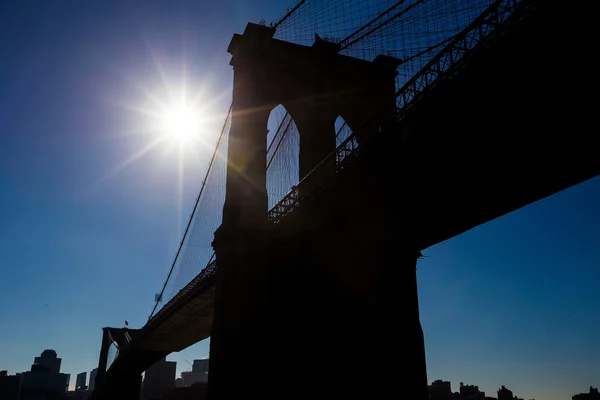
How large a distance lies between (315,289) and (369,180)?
5598 millimetres

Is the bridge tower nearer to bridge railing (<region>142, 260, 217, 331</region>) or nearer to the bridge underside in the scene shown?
the bridge underside

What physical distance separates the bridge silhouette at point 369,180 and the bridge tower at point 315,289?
0.06 m

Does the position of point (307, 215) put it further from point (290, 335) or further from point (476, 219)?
point (476, 219)

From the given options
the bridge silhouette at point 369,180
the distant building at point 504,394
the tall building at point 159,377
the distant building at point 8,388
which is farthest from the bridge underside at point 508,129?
the tall building at point 159,377

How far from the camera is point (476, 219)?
17.3 metres

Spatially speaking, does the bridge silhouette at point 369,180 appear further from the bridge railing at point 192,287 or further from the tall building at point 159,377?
the tall building at point 159,377

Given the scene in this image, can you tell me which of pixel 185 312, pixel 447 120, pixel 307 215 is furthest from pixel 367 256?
pixel 185 312

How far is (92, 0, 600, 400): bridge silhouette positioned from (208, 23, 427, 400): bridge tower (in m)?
0.06

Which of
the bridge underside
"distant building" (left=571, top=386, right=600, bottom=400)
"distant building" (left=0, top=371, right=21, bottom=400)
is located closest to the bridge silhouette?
the bridge underside

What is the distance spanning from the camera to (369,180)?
15.9 m

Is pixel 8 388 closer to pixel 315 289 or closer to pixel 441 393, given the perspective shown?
pixel 441 393

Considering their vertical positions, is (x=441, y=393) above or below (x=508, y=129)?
below

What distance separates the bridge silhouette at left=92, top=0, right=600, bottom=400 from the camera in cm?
1040

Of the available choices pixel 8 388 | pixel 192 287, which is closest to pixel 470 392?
pixel 192 287
